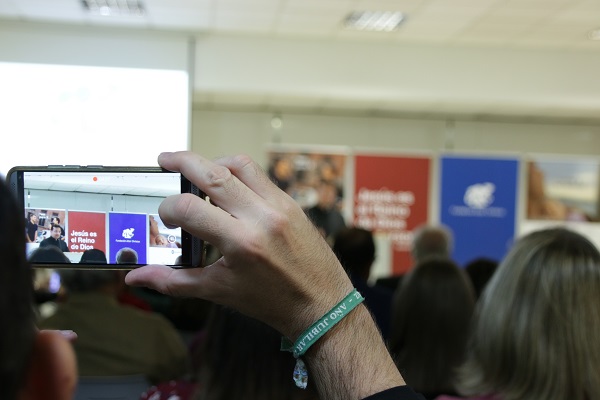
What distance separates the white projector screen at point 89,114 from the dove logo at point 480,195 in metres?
6.20

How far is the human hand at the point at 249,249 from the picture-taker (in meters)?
0.52

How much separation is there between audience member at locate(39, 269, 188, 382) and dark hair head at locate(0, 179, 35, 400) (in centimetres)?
108

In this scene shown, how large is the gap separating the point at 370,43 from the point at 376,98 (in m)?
0.89

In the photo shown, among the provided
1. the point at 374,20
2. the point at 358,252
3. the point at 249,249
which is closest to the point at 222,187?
the point at 249,249

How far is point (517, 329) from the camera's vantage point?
1.30 meters

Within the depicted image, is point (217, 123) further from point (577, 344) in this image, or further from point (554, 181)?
point (577, 344)

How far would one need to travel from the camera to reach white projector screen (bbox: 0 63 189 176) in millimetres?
829

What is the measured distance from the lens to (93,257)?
23.0 inches

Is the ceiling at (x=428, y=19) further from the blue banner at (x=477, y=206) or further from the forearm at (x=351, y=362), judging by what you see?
the forearm at (x=351, y=362)

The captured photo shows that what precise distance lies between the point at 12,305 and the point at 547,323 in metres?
1.17

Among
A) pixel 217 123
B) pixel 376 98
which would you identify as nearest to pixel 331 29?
pixel 376 98

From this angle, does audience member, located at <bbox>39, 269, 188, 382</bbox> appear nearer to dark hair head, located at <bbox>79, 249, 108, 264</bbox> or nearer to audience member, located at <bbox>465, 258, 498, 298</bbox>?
dark hair head, located at <bbox>79, 249, 108, 264</bbox>

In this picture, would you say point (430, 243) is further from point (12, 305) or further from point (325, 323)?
point (12, 305)

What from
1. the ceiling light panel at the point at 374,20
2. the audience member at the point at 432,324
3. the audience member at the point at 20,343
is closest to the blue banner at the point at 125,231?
the audience member at the point at 20,343
